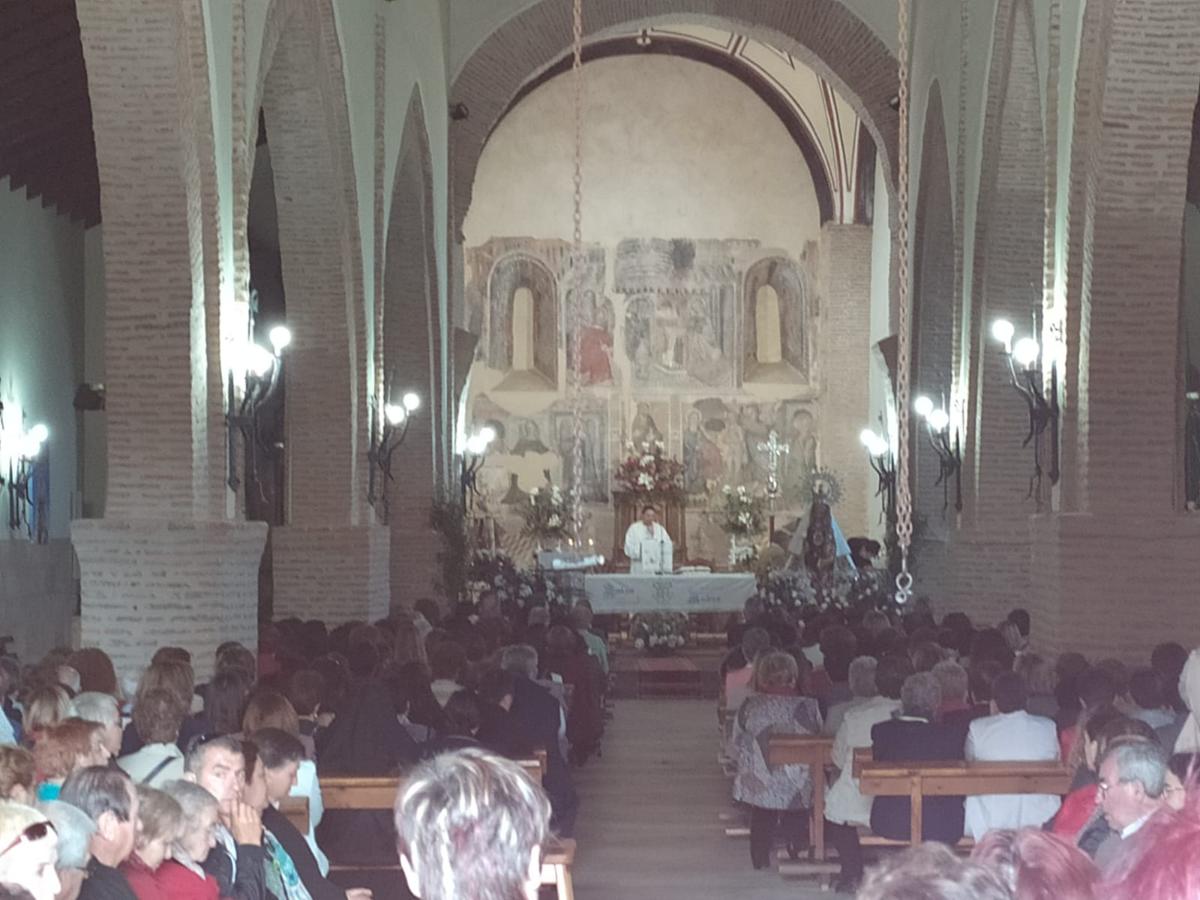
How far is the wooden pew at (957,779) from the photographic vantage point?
25.6 ft

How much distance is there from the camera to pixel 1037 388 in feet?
43.7

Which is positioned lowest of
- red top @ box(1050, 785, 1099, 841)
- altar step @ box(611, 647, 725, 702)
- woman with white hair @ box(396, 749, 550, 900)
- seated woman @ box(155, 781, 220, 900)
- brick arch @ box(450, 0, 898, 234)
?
altar step @ box(611, 647, 725, 702)

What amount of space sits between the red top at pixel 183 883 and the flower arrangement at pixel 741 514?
21702 millimetres

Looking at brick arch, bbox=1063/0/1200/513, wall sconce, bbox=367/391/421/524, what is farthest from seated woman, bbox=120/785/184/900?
wall sconce, bbox=367/391/421/524

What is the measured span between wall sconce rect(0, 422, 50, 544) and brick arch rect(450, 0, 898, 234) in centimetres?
592

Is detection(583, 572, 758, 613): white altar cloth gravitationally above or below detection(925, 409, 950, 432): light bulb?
below

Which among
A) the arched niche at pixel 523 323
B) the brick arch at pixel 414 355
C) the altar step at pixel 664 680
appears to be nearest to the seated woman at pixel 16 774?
the altar step at pixel 664 680

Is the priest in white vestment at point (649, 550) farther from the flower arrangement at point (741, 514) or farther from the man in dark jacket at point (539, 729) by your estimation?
the man in dark jacket at point (539, 729)

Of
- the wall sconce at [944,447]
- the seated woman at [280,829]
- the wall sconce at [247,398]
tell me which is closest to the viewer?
the seated woman at [280,829]

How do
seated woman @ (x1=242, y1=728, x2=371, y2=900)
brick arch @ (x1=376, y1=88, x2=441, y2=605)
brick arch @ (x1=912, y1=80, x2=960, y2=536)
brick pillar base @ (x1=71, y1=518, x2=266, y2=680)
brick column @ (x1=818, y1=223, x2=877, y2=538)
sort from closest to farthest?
seated woman @ (x1=242, y1=728, x2=371, y2=900) < brick pillar base @ (x1=71, y1=518, x2=266, y2=680) < brick arch @ (x1=912, y1=80, x2=960, y2=536) < brick arch @ (x1=376, y1=88, x2=441, y2=605) < brick column @ (x1=818, y1=223, x2=877, y2=538)

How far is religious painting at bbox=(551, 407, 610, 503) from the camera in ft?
94.4

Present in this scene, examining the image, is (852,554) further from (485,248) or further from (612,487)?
(485,248)

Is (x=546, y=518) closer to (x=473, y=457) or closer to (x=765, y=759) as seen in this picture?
(x=473, y=457)

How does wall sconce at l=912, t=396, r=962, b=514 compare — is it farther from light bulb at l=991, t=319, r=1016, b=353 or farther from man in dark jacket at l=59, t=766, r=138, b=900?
man in dark jacket at l=59, t=766, r=138, b=900
